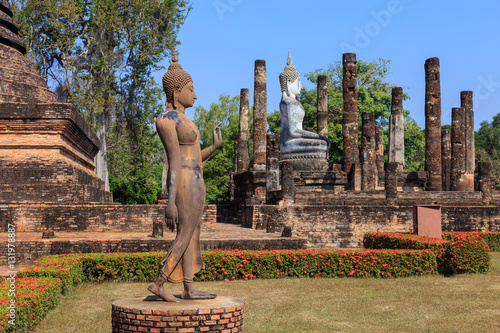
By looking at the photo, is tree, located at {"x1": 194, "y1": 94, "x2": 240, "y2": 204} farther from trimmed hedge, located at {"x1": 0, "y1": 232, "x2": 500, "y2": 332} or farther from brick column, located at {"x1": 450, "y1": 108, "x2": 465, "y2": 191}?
trimmed hedge, located at {"x1": 0, "y1": 232, "x2": 500, "y2": 332}

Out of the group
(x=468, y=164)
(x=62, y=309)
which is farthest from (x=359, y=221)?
(x=468, y=164)

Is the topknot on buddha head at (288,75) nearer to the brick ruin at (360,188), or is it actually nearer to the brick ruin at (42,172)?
the brick ruin at (360,188)

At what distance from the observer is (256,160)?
85.8 feet

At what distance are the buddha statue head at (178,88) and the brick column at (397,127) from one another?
26.3 metres

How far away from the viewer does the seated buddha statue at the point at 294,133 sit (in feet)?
76.6

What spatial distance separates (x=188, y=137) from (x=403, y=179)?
20.0m

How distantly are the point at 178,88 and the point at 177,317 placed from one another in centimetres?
235

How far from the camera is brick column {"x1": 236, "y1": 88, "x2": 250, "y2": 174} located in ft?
98.1

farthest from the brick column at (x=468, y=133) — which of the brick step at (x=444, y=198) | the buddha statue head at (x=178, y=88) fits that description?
the buddha statue head at (x=178, y=88)

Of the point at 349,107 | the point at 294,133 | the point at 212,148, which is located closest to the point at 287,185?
the point at 294,133

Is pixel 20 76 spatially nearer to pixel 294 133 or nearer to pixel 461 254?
pixel 294 133

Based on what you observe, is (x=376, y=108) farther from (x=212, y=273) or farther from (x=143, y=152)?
(x=212, y=273)

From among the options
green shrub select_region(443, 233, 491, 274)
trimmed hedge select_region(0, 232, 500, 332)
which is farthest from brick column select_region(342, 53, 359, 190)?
green shrub select_region(443, 233, 491, 274)

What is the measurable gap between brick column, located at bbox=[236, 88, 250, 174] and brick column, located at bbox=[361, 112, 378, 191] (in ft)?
22.0
